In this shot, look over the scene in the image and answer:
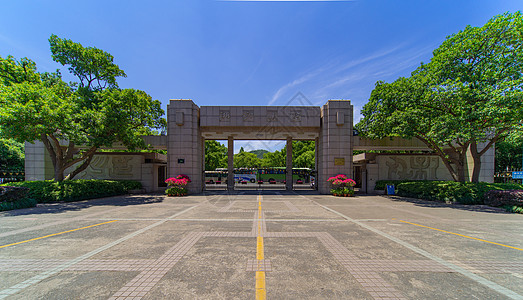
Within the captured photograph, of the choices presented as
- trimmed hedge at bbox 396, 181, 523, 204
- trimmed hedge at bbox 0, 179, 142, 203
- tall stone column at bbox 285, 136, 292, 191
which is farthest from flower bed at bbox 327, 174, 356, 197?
trimmed hedge at bbox 0, 179, 142, 203

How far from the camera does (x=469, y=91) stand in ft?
46.0

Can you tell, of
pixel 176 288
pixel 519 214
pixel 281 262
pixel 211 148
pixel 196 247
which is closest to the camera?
pixel 176 288

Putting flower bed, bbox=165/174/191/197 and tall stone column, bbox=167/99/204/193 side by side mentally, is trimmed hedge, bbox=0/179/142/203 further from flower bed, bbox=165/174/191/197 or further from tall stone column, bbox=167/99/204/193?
tall stone column, bbox=167/99/204/193

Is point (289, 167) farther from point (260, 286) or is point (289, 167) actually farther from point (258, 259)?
point (260, 286)

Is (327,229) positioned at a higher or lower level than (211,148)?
lower

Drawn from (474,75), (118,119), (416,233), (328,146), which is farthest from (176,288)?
(474,75)

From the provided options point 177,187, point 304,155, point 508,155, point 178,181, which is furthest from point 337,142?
point 508,155

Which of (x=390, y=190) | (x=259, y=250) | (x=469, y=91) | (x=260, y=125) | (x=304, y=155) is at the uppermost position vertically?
(x=469, y=91)

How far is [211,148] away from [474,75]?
47785 mm

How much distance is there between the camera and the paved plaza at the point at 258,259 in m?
4.01

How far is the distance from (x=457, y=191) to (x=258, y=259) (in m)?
18.1

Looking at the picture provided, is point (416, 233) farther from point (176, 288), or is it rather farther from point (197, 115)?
→ point (197, 115)

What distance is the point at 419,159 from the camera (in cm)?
2416

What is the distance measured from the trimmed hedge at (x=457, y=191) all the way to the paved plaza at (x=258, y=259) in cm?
627
